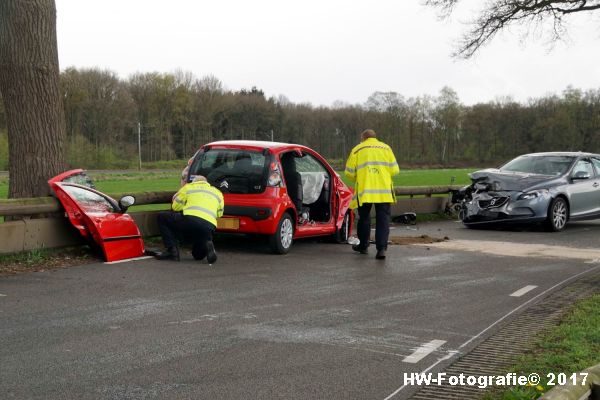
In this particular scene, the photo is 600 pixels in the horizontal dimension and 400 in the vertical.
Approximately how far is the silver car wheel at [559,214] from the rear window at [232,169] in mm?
7394

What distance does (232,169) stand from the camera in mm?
11156

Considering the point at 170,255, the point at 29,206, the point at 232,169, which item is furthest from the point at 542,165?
the point at 29,206

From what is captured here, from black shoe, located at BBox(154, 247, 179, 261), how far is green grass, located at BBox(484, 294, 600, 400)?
5363 millimetres

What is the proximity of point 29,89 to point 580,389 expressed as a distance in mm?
9149

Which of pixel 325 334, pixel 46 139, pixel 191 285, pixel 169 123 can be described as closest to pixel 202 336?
pixel 325 334

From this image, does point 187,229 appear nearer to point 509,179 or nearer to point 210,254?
point 210,254

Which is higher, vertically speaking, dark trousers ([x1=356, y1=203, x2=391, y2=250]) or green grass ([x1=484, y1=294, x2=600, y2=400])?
dark trousers ([x1=356, y1=203, x2=391, y2=250])

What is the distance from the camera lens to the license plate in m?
10.9

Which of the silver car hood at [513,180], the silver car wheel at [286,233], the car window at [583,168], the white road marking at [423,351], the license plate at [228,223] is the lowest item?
the white road marking at [423,351]

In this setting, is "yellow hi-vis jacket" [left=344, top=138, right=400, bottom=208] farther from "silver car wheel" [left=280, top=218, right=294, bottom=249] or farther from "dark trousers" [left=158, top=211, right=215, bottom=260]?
"dark trousers" [left=158, top=211, right=215, bottom=260]

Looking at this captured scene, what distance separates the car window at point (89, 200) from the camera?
9984mm

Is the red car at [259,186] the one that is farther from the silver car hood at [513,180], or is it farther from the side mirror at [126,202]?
the silver car hood at [513,180]

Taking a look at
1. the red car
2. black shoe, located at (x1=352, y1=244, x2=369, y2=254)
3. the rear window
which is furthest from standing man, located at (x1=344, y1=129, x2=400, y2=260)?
the rear window

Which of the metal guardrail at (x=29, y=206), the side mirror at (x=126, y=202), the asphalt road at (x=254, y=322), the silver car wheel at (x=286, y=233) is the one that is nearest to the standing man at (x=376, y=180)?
the asphalt road at (x=254, y=322)
